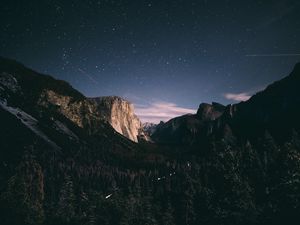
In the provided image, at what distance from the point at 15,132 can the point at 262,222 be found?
17029 centimetres

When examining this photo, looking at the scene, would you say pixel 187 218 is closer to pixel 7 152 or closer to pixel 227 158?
pixel 227 158

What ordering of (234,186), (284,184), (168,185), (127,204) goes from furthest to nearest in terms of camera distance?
(168,185)
(127,204)
(234,186)
(284,184)

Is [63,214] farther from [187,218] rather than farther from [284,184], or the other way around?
[284,184]

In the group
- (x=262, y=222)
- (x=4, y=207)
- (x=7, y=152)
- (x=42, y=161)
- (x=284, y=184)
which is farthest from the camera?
(x=42, y=161)

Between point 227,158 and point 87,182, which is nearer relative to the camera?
point 227,158

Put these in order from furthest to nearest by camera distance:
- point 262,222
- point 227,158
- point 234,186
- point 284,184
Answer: point 227,158 < point 234,186 < point 262,222 < point 284,184

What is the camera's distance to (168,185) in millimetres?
125750

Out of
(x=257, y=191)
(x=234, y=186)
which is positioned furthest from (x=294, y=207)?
(x=257, y=191)

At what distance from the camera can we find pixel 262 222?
164 ft

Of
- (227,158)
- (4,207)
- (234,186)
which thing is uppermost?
(227,158)

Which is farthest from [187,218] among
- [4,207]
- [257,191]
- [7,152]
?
[7,152]

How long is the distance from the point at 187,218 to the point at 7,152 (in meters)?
108

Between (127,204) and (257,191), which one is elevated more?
(257,191)

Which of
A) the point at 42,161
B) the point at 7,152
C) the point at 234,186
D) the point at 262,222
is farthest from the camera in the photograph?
the point at 42,161
